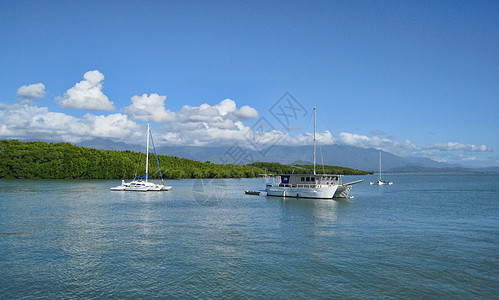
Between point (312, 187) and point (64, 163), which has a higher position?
point (64, 163)

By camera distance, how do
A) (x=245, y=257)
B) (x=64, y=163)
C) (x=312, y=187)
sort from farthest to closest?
1. (x=64, y=163)
2. (x=312, y=187)
3. (x=245, y=257)

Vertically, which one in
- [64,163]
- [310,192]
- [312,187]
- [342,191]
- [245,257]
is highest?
[64,163]

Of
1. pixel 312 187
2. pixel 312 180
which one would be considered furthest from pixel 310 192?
pixel 312 180

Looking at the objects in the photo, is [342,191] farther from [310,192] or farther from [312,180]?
[310,192]

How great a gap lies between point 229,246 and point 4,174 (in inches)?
4560

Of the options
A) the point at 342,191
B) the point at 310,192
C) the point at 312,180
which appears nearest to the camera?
the point at 310,192

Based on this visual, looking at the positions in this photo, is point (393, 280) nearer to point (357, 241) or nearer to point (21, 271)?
point (357, 241)

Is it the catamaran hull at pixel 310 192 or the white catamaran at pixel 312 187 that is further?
the white catamaran at pixel 312 187

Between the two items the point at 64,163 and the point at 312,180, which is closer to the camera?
the point at 312,180

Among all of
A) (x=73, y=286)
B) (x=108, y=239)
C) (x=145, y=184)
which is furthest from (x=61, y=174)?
(x=73, y=286)

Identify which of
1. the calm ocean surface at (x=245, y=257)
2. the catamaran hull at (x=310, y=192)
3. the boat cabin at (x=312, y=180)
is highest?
the boat cabin at (x=312, y=180)

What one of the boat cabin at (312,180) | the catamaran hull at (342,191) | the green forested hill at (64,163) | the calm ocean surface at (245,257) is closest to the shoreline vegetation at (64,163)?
the green forested hill at (64,163)

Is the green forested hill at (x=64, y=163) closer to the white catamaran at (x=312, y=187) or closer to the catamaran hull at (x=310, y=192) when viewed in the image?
the white catamaran at (x=312, y=187)

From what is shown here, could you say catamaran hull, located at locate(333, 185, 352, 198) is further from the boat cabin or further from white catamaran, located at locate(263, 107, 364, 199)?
the boat cabin
